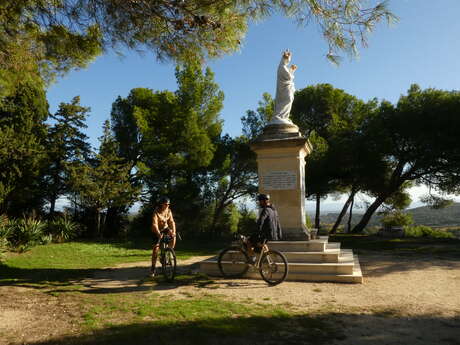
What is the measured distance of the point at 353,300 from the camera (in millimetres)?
4754

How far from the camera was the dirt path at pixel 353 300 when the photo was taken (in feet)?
11.5

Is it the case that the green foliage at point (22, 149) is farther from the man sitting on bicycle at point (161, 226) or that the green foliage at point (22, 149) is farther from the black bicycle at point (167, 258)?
the black bicycle at point (167, 258)

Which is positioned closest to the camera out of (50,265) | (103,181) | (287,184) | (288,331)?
(288,331)

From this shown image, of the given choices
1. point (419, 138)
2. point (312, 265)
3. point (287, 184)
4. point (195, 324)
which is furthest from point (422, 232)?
point (195, 324)

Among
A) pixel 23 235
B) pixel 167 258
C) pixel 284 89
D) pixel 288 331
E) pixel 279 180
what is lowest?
pixel 288 331

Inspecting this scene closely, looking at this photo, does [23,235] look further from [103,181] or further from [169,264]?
[169,264]

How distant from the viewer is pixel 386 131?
1706 centimetres

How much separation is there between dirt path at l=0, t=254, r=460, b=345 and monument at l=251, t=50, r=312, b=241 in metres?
1.77

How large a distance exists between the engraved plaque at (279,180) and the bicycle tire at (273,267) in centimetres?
206

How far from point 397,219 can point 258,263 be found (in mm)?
18088

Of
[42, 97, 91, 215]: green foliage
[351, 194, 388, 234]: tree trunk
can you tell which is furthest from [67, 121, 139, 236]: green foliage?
[351, 194, 388, 234]: tree trunk

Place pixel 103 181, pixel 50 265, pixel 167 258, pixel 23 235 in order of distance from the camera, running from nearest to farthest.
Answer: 1. pixel 167 258
2. pixel 50 265
3. pixel 23 235
4. pixel 103 181

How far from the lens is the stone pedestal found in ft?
24.5

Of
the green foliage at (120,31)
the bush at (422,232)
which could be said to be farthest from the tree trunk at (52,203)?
the bush at (422,232)
